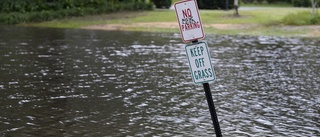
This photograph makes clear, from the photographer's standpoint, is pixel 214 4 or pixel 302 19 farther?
pixel 214 4

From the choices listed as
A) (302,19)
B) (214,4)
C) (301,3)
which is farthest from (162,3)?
(302,19)

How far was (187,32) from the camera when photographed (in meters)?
5.18

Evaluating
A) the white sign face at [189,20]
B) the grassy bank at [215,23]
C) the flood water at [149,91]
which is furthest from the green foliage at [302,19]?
the white sign face at [189,20]

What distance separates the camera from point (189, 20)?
16.9 feet

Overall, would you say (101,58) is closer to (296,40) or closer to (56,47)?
(56,47)

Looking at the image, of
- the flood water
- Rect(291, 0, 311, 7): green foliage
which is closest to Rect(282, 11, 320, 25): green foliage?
the flood water

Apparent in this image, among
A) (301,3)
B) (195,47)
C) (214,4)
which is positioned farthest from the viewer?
(301,3)

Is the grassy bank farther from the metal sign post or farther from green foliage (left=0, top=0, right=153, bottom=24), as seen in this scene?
the metal sign post

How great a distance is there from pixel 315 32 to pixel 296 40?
9.63 feet

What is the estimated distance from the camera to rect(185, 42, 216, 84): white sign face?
5098mm

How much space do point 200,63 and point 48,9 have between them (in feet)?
108

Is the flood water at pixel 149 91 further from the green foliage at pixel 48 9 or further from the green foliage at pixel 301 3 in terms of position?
the green foliage at pixel 301 3

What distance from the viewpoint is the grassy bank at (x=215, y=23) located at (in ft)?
87.8

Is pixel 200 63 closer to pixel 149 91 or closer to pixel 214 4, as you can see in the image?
pixel 149 91
